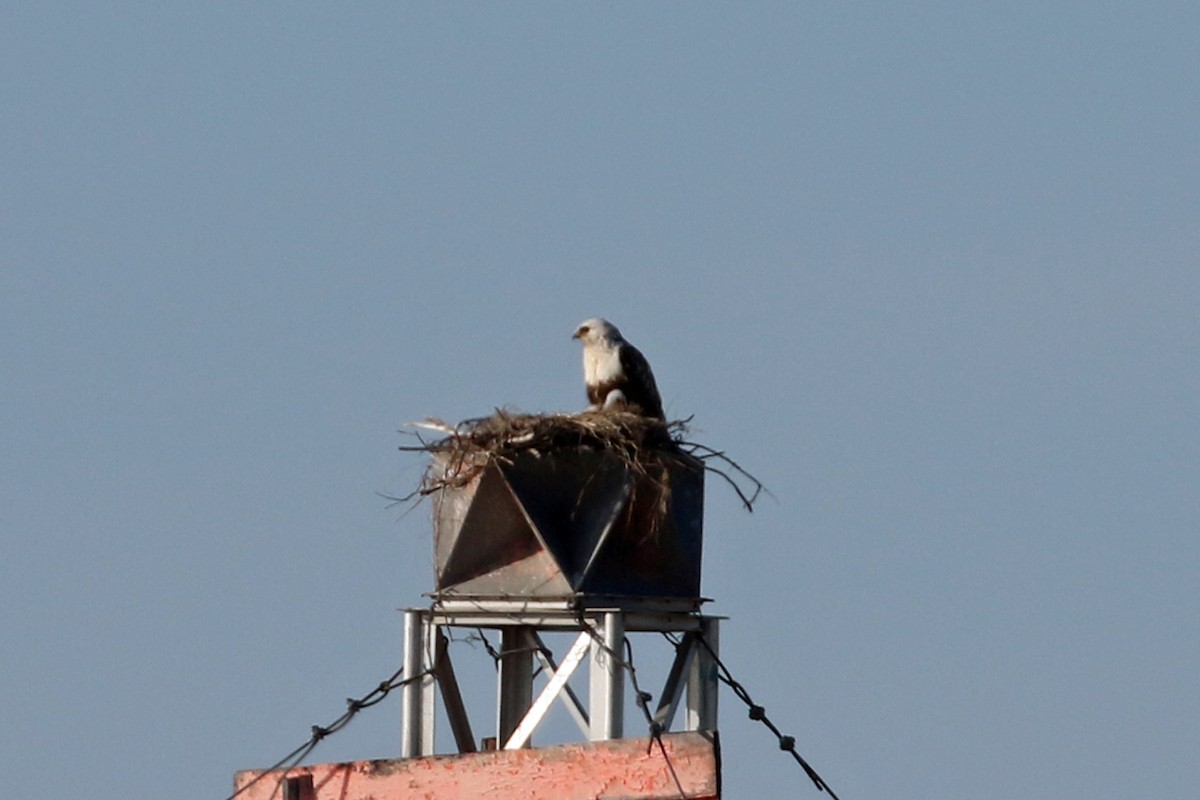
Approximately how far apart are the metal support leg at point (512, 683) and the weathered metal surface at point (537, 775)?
129 cm

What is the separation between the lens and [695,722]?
12.7 m

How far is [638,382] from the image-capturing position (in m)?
15.8

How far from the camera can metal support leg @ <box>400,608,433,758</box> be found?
12961 mm

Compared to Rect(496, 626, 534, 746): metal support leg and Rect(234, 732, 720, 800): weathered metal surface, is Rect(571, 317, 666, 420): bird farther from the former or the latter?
Rect(234, 732, 720, 800): weathered metal surface

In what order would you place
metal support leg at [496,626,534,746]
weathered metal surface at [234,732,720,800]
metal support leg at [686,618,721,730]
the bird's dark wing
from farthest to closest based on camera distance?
1. the bird's dark wing
2. metal support leg at [496,626,534,746]
3. metal support leg at [686,618,721,730]
4. weathered metal surface at [234,732,720,800]

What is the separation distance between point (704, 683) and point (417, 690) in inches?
59.2

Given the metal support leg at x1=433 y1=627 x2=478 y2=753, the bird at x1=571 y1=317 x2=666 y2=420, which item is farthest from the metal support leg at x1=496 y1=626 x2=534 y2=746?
the bird at x1=571 y1=317 x2=666 y2=420

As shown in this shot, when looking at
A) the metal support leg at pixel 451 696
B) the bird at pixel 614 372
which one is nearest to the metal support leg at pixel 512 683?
the metal support leg at pixel 451 696

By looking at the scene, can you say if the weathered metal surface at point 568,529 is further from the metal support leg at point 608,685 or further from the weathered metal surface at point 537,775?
the weathered metal surface at point 537,775

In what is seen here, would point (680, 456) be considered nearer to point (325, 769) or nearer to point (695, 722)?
point (695, 722)

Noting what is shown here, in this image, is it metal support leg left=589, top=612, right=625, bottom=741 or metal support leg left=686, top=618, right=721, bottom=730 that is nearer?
metal support leg left=589, top=612, right=625, bottom=741

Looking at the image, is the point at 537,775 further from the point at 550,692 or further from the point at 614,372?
the point at 614,372

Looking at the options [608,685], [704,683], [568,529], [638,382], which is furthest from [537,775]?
[638,382]

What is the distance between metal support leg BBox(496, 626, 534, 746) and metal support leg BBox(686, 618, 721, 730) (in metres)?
1.11
